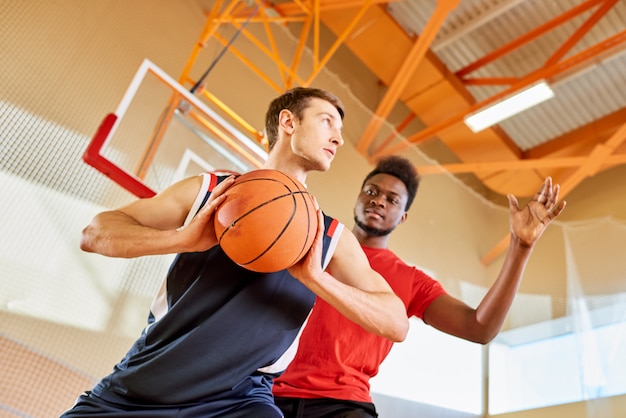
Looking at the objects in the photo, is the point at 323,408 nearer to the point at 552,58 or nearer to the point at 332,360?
the point at 332,360

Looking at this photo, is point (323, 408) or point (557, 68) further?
point (557, 68)

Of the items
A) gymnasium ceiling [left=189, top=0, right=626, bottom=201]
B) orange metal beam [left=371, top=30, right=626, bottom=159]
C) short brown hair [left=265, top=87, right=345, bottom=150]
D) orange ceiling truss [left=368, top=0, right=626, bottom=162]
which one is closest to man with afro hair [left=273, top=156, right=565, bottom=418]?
short brown hair [left=265, top=87, right=345, bottom=150]

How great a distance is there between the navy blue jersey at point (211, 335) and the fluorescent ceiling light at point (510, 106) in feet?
19.5

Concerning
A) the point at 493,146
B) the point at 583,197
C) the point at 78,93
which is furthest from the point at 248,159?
the point at 493,146

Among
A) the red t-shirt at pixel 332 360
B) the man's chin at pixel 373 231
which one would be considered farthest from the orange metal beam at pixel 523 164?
the red t-shirt at pixel 332 360

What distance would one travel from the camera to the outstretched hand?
2668 millimetres

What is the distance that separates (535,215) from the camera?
2.71 m

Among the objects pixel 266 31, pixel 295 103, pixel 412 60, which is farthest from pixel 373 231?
pixel 412 60

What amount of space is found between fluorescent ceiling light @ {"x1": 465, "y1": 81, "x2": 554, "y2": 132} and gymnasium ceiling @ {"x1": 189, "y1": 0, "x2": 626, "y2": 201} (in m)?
0.22

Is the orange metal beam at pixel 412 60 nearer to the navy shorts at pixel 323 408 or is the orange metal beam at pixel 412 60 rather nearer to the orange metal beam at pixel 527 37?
the orange metal beam at pixel 527 37

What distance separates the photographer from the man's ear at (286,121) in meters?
2.46

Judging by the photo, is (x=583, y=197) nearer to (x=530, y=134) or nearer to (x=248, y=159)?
(x=530, y=134)

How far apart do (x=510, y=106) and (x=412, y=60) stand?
1396 mm

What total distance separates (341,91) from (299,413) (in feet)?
20.1
